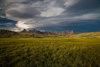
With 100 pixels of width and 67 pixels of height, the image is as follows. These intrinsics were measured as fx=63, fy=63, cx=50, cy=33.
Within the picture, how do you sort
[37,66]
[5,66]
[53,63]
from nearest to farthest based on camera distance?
[5,66]
[37,66]
[53,63]

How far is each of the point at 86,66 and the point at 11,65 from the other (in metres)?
16.3

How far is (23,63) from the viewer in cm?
1325

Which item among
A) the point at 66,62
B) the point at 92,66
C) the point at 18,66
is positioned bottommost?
the point at 92,66

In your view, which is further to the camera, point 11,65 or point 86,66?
point 86,66

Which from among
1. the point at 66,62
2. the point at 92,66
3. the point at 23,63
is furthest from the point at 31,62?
the point at 92,66

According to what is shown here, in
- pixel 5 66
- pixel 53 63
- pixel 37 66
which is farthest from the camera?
pixel 53 63

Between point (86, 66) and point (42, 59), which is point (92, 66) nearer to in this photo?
point (86, 66)

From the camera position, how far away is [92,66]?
1477cm

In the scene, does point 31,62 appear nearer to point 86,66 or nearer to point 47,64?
point 47,64

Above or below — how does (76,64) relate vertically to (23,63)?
below

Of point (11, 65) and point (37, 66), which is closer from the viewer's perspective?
point (11, 65)

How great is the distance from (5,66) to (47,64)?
817 cm

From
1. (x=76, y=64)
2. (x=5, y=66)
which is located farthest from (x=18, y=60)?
(x=76, y=64)

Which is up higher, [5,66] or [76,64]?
[5,66]
